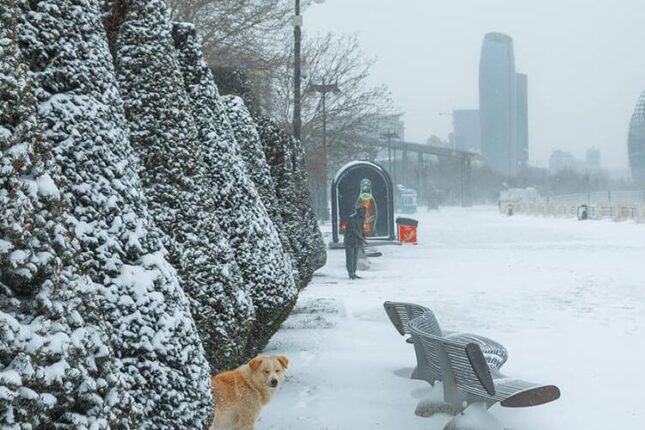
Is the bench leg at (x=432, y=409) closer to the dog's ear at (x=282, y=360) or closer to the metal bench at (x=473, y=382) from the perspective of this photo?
the metal bench at (x=473, y=382)

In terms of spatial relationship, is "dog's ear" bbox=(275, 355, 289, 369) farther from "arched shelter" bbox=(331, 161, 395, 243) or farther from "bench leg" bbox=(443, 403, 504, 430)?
"arched shelter" bbox=(331, 161, 395, 243)

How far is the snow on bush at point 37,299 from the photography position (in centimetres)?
239

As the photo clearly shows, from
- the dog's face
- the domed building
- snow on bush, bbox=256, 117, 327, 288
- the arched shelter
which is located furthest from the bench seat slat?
the domed building

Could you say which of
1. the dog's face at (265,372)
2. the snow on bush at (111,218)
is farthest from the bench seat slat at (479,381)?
the snow on bush at (111,218)

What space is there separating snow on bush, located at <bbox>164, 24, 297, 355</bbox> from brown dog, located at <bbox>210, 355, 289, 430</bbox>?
187cm

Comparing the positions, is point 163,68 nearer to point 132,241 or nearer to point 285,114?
point 132,241

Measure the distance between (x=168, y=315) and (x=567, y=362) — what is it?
609cm

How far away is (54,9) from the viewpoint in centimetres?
362

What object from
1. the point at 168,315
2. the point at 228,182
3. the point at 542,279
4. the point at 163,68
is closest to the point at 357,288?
the point at 542,279

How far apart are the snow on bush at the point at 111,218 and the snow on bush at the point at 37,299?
589 mm

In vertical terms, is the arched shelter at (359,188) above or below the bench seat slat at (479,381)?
above

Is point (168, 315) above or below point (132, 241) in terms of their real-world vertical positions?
below

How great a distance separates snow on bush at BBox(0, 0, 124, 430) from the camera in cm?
239

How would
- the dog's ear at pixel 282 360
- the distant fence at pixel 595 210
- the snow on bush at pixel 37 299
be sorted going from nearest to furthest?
1. the snow on bush at pixel 37 299
2. the dog's ear at pixel 282 360
3. the distant fence at pixel 595 210
